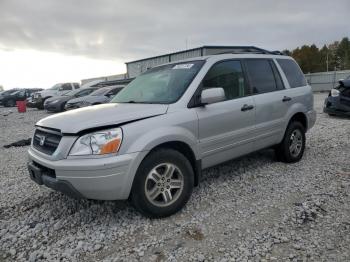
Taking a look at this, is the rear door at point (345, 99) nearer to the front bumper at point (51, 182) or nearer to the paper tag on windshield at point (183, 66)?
the paper tag on windshield at point (183, 66)

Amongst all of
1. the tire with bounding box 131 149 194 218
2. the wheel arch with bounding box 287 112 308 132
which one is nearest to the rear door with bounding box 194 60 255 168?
the tire with bounding box 131 149 194 218

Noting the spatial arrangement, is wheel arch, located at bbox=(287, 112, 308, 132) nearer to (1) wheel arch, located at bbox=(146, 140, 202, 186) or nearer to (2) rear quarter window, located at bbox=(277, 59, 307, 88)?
(2) rear quarter window, located at bbox=(277, 59, 307, 88)

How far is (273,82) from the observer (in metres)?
4.99

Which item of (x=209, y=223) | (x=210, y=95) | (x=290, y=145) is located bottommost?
(x=209, y=223)

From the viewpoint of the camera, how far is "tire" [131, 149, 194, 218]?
328 cm

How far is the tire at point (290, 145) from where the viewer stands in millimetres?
5191

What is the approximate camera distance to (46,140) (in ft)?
11.5

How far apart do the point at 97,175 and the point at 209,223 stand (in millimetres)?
1289

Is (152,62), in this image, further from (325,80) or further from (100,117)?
(100,117)

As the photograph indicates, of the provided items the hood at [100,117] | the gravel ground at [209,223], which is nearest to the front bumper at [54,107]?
the gravel ground at [209,223]

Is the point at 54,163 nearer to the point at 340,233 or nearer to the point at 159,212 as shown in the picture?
the point at 159,212

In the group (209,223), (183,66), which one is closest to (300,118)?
(183,66)

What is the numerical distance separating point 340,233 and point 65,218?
2.91 metres

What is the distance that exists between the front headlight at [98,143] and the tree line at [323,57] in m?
60.9
